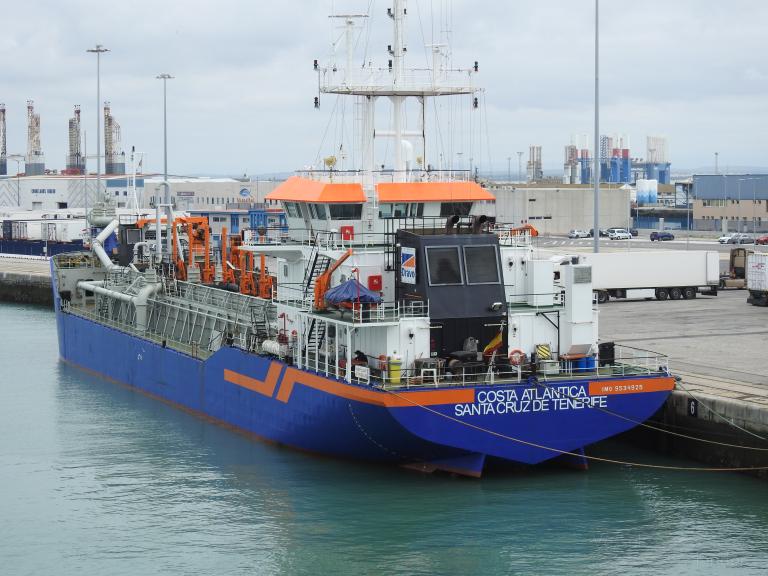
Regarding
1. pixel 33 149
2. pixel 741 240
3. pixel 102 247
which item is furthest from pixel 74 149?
pixel 102 247

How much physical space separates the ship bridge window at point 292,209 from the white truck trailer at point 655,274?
25.6 metres

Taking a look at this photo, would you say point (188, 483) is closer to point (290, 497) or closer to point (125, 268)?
point (290, 497)

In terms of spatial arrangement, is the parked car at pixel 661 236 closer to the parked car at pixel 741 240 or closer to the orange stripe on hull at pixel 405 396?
the parked car at pixel 741 240

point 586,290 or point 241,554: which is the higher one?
point 586,290

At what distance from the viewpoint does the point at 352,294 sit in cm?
3042

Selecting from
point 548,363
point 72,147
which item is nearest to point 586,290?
point 548,363

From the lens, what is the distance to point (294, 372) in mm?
32094

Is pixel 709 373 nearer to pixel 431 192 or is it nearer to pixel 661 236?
pixel 431 192

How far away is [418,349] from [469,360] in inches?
52.1

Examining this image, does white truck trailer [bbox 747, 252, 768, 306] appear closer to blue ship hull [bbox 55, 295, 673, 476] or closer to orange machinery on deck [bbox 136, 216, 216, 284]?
orange machinery on deck [bbox 136, 216, 216, 284]

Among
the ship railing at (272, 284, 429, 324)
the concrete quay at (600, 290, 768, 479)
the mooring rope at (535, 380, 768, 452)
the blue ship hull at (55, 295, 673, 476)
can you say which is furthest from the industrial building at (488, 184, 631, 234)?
the blue ship hull at (55, 295, 673, 476)

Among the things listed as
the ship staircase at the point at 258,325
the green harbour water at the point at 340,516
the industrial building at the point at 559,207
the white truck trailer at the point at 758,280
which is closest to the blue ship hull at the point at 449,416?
the green harbour water at the point at 340,516

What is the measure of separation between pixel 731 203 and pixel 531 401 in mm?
96586

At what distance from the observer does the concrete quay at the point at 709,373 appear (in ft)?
102
